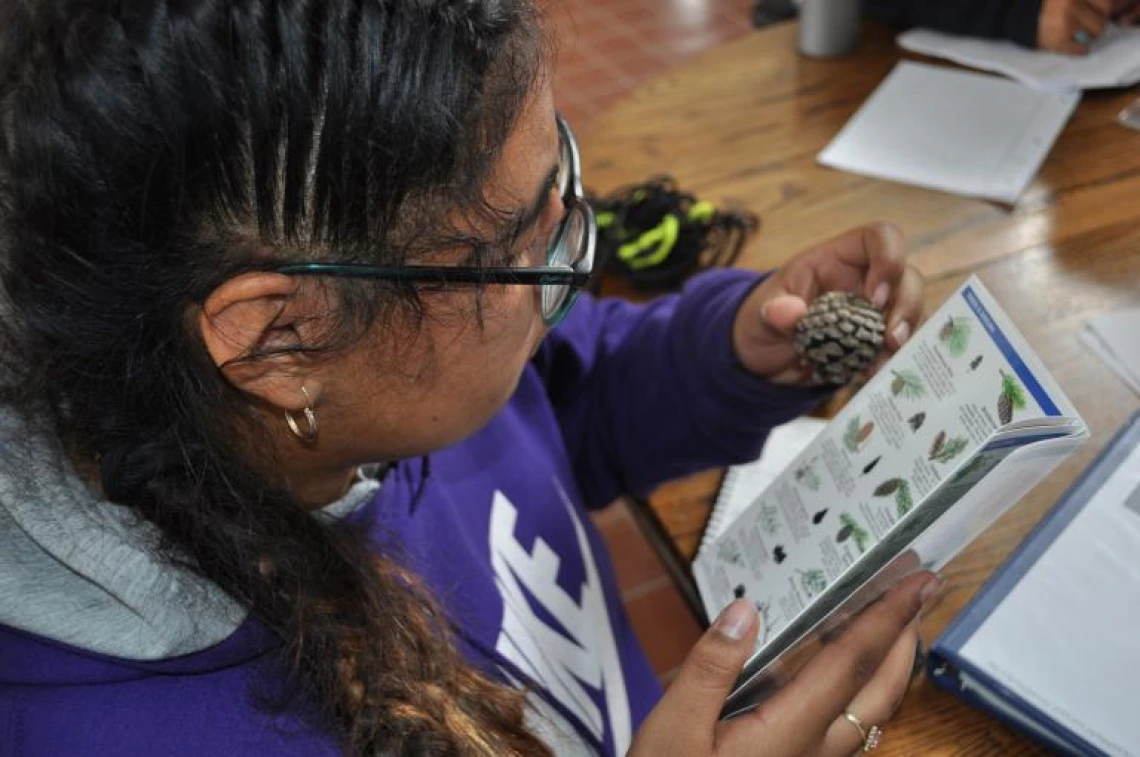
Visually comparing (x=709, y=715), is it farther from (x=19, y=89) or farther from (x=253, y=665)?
(x=19, y=89)

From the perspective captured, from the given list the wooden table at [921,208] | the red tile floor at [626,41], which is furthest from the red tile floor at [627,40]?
the wooden table at [921,208]

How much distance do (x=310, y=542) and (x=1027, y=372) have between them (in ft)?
1.57

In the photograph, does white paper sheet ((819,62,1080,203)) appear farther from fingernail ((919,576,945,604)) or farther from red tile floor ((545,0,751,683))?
red tile floor ((545,0,751,683))

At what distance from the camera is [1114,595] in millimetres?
731

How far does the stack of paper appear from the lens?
0.97 meters

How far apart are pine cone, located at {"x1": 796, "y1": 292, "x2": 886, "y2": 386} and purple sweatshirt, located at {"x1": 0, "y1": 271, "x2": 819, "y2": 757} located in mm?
70

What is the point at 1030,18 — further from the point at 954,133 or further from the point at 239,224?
the point at 239,224

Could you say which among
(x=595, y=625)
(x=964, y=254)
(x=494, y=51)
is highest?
(x=494, y=51)

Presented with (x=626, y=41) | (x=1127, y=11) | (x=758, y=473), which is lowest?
(x=626, y=41)

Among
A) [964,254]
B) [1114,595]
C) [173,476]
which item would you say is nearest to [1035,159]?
[964,254]

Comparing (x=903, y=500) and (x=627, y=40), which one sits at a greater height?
(x=903, y=500)

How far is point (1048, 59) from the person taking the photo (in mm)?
1414

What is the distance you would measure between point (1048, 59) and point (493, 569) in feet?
3.58

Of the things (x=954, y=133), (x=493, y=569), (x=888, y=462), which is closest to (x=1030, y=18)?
(x=954, y=133)
